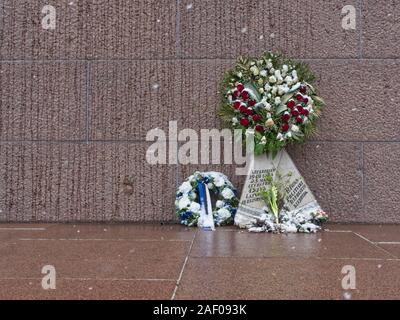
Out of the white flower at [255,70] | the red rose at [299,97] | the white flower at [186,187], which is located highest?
the white flower at [255,70]

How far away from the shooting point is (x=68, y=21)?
5.98 metres

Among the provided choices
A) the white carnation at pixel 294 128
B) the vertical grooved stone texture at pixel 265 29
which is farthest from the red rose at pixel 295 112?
the vertical grooved stone texture at pixel 265 29

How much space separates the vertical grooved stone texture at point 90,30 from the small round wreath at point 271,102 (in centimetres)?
102

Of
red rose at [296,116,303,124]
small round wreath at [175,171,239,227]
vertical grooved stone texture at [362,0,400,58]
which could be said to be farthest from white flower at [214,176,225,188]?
vertical grooved stone texture at [362,0,400,58]

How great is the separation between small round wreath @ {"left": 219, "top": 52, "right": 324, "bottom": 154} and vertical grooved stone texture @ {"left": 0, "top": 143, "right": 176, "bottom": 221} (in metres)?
1.13

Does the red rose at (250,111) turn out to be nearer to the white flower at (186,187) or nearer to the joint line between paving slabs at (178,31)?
the white flower at (186,187)

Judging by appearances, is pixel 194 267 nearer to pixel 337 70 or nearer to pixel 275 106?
pixel 275 106

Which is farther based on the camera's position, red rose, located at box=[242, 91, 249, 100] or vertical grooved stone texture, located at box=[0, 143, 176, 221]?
vertical grooved stone texture, located at box=[0, 143, 176, 221]

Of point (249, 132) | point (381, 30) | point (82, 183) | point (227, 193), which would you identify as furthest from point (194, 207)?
point (381, 30)

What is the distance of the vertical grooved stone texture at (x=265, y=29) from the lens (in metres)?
5.86

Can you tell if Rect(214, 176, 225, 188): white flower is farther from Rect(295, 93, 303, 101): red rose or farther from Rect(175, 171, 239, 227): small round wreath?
Rect(295, 93, 303, 101): red rose

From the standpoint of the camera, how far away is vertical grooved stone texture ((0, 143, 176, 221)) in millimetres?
5855
